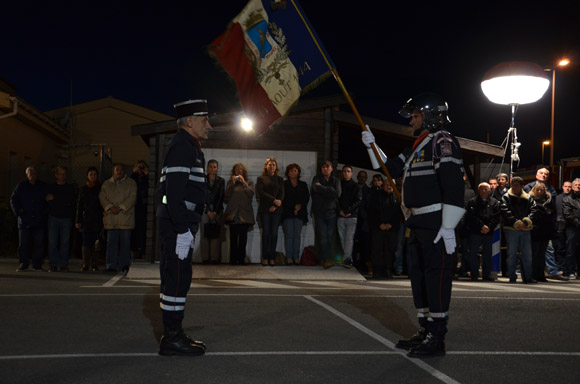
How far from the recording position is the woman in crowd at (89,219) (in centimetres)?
1324

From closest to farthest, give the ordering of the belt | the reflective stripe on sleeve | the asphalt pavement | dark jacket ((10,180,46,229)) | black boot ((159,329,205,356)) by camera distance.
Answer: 1. the asphalt pavement
2. black boot ((159,329,205,356))
3. the reflective stripe on sleeve
4. the belt
5. dark jacket ((10,180,46,229))

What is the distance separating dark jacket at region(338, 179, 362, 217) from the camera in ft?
44.2

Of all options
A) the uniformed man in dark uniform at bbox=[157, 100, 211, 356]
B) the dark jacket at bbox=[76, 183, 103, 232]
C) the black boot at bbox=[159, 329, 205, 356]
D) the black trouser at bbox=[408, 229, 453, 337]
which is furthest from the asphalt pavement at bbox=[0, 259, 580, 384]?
Answer: the dark jacket at bbox=[76, 183, 103, 232]

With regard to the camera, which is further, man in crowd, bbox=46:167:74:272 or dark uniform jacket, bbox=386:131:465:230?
man in crowd, bbox=46:167:74:272

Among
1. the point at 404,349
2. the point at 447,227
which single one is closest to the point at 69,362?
the point at 404,349

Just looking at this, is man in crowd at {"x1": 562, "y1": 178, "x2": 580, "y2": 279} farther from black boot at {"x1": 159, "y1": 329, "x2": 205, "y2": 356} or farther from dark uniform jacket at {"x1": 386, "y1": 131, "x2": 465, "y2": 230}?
black boot at {"x1": 159, "y1": 329, "x2": 205, "y2": 356}

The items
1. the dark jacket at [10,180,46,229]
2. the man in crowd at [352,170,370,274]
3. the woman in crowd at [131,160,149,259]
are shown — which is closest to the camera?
the dark jacket at [10,180,46,229]

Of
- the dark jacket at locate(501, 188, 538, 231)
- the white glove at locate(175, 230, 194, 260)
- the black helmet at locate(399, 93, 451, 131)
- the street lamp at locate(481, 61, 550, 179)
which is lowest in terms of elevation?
the white glove at locate(175, 230, 194, 260)

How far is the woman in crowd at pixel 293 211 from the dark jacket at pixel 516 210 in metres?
4.09

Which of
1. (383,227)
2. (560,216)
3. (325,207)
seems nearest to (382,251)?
(383,227)

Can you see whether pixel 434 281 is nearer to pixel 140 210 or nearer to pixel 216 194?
pixel 216 194

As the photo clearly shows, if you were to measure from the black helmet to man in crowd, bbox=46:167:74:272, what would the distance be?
9.24 metres

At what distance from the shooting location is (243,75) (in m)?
7.63

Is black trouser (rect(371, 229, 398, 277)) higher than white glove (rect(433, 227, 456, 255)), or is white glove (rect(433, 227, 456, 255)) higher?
white glove (rect(433, 227, 456, 255))
